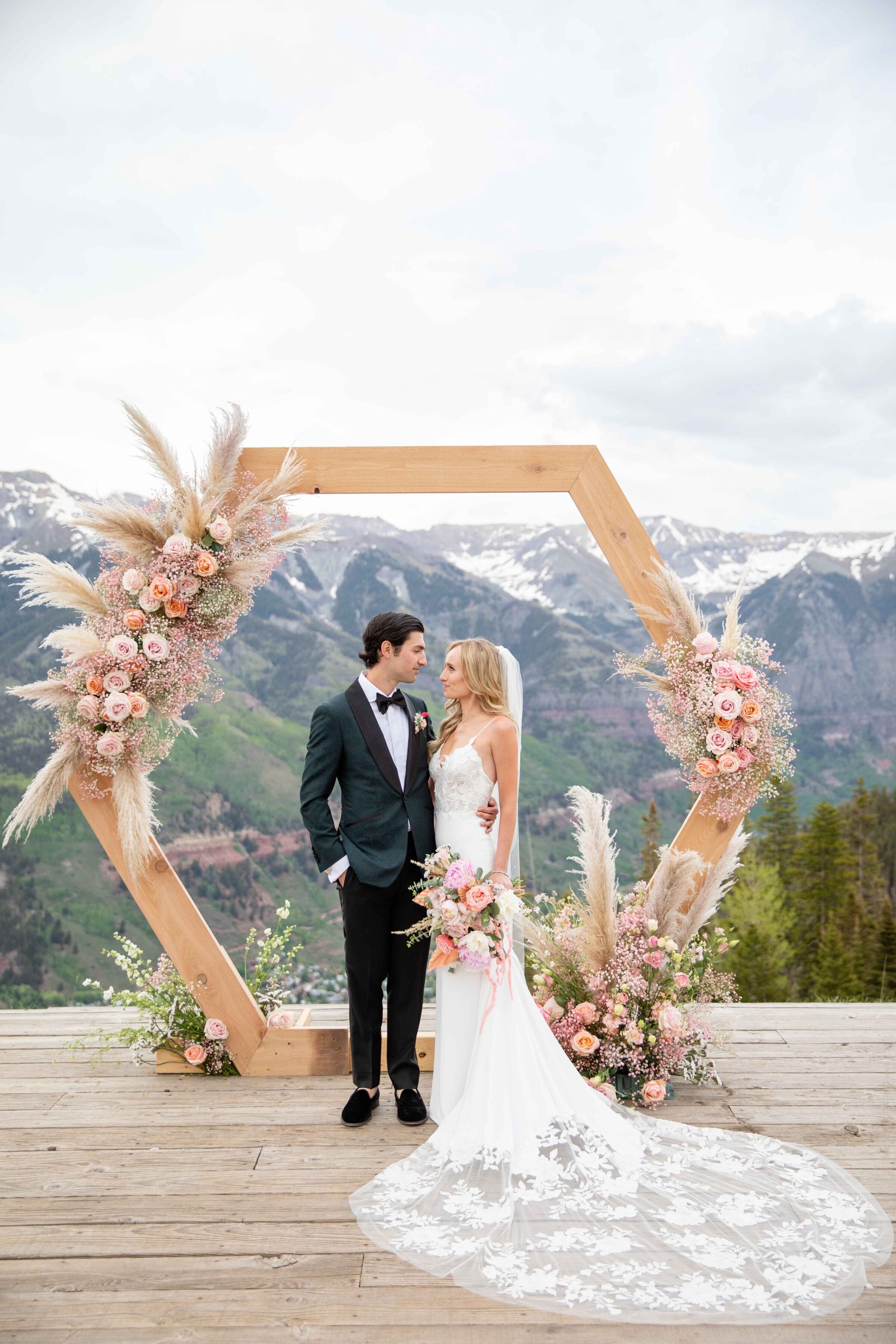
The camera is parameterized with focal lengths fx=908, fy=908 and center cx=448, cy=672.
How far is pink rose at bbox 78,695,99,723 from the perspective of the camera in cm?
399

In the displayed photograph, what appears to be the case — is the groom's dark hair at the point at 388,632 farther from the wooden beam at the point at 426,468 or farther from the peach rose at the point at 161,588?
the peach rose at the point at 161,588

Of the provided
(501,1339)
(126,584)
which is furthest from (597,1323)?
(126,584)

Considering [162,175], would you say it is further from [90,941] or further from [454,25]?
[90,941]

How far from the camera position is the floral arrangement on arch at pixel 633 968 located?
3.89m

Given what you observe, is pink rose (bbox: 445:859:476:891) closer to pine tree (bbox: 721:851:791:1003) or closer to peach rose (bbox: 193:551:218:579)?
peach rose (bbox: 193:551:218:579)

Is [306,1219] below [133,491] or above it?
below

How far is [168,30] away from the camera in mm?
7816

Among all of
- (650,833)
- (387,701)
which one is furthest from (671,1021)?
(650,833)

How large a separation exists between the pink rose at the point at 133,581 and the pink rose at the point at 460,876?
6.17 ft

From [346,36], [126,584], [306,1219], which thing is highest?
[346,36]

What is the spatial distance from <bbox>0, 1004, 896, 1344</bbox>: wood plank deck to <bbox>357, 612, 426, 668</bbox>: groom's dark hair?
1.94 meters

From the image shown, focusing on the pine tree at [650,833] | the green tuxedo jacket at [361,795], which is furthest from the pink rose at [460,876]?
→ the pine tree at [650,833]

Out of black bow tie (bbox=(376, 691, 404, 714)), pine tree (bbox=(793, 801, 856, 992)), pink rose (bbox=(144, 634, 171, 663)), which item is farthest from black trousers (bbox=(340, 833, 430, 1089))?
pine tree (bbox=(793, 801, 856, 992))

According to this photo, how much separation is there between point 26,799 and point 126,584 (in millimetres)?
→ 1024
